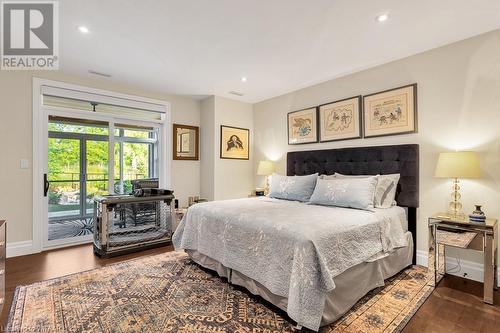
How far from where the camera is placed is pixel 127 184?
4.51 metres

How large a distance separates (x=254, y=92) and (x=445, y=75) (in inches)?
109

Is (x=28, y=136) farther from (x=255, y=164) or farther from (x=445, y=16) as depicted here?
(x=445, y=16)

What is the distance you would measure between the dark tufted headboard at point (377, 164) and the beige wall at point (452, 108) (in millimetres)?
96

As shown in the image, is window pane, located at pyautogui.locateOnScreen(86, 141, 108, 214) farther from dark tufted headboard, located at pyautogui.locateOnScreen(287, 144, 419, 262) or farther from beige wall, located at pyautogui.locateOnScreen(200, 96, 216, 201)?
dark tufted headboard, located at pyautogui.locateOnScreen(287, 144, 419, 262)

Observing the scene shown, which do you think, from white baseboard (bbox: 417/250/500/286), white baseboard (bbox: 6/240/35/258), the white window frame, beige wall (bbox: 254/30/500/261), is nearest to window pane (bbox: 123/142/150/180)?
the white window frame

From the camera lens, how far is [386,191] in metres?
2.93

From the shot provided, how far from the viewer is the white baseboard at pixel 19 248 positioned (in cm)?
324

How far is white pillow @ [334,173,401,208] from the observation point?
9.37 ft

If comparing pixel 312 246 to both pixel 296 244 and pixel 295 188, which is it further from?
pixel 295 188

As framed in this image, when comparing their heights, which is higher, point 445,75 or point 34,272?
point 445,75

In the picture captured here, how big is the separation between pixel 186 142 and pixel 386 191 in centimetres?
352

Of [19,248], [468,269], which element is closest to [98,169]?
[19,248]

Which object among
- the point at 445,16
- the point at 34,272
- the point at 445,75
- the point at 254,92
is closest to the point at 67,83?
the point at 34,272

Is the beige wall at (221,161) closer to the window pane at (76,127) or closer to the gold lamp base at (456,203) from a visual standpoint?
the window pane at (76,127)
